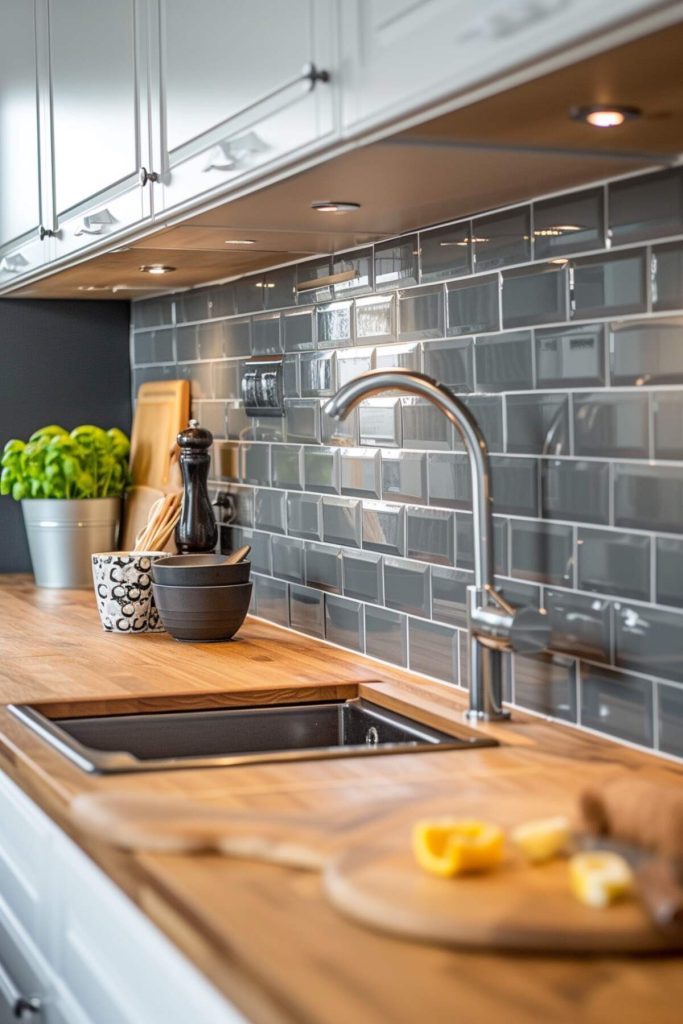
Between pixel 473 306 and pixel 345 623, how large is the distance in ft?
2.12

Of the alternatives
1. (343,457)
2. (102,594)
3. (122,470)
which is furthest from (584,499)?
(122,470)

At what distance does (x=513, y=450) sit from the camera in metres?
1.77

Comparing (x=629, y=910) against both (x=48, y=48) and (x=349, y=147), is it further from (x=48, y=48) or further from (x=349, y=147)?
(x=48, y=48)

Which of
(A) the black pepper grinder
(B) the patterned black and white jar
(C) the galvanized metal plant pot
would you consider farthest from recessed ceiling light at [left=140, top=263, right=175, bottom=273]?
(C) the galvanized metal plant pot

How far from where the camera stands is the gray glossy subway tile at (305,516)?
2387 mm

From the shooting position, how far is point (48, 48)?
2502 mm

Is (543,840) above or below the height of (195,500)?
below

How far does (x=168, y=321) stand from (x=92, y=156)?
0.77 meters

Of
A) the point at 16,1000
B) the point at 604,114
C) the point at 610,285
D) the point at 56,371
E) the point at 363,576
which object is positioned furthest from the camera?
the point at 56,371

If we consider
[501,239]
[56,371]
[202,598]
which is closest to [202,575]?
[202,598]

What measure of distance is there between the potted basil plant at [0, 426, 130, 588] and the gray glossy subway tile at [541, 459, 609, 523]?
152 cm

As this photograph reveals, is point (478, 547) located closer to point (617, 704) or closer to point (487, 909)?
point (617, 704)

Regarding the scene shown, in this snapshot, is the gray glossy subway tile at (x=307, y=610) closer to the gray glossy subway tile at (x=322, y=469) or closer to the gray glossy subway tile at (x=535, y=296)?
the gray glossy subway tile at (x=322, y=469)

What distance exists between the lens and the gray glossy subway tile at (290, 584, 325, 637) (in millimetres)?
2375
